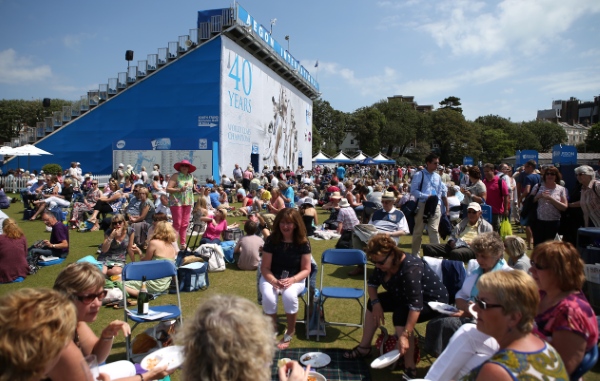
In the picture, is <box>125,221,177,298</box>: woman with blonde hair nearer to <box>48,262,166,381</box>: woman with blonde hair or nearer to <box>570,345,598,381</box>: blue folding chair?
<box>48,262,166,381</box>: woman with blonde hair

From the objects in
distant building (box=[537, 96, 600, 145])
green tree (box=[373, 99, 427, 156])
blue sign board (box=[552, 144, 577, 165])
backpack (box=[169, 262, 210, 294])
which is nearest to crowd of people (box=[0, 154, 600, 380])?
backpack (box=[169, 262, 210, 294])

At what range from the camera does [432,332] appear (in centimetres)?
395

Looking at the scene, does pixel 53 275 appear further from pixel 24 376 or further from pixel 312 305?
pixel 24 376

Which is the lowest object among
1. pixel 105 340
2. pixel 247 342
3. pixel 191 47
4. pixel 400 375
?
pixel 400 375

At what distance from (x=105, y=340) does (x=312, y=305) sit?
8.69 feet

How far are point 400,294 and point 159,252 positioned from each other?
11.9 ft

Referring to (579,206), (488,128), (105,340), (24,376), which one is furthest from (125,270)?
(488,128)

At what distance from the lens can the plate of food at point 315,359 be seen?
3932 mm

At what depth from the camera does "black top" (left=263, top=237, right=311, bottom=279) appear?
481 centimetres

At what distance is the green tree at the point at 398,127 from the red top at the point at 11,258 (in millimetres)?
63891

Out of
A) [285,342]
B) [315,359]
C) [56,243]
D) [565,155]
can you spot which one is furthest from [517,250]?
[565,155]

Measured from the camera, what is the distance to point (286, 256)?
15.8 ft

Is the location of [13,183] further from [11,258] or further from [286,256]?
[286,256]

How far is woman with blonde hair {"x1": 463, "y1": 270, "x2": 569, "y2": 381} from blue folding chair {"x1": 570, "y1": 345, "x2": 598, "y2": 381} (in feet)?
1.79
